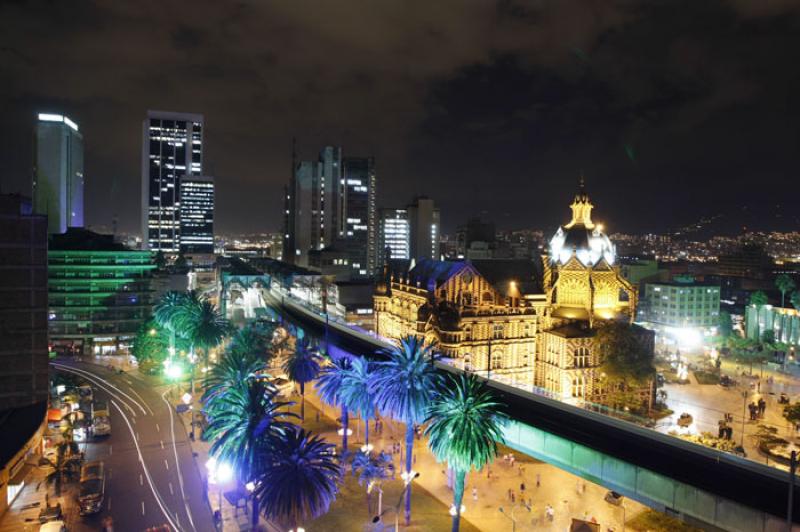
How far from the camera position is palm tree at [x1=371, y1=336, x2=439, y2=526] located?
50.2 m

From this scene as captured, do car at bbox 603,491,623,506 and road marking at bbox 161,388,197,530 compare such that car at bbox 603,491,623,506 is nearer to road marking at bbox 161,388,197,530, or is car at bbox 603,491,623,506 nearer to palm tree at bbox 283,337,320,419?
road marking at bbox 161,388,197,530

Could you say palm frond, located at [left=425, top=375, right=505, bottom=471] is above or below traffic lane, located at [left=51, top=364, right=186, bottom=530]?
above

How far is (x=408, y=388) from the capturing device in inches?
1999

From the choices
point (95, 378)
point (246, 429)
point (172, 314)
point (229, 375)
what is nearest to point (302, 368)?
point (229, 375)

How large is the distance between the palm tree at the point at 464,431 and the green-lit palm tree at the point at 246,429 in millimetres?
12382

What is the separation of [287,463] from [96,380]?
69.6m

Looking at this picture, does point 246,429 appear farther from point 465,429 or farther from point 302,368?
point 302,368

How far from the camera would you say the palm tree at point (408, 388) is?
50.2 metres

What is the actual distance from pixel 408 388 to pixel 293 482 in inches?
595

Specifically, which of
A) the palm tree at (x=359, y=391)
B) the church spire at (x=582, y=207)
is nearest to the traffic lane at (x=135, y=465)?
the palm tree at (x=359, y=391)

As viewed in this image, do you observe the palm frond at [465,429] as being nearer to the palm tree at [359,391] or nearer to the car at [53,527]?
the palm tree at [359,391]

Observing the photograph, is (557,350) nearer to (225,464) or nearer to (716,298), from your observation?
(225,464)

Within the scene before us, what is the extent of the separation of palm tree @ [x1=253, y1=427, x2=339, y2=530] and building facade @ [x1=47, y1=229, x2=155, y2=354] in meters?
87.7

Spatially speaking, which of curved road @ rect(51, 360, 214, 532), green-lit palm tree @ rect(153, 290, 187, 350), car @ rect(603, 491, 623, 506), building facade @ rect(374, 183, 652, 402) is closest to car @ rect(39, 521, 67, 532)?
curved road @ rect(51, 360, 214, 532)
